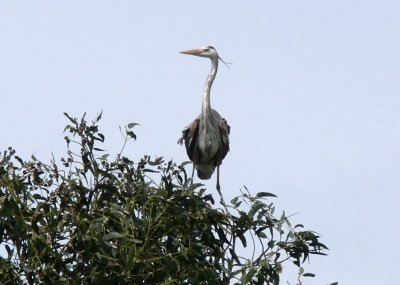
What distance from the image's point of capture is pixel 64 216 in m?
8.62

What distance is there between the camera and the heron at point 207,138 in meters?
14.5

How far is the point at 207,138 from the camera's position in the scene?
47.5ft

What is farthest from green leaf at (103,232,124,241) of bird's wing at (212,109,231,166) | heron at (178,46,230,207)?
bird's wing at (212,109,231,166)

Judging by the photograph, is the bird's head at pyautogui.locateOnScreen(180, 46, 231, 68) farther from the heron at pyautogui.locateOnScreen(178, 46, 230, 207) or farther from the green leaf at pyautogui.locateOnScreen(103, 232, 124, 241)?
the green leaf at pyautogui.locateOnScreen(103, 232, 124, 241)

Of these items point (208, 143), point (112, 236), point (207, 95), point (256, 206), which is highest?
point (207, 95)

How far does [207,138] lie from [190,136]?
231 millimetres

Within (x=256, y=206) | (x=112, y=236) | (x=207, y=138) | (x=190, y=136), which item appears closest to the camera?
(x=112, y=236)

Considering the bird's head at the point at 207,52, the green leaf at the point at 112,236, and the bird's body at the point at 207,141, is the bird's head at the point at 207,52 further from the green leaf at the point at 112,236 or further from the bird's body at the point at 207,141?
the green leaf at the point at 112,236

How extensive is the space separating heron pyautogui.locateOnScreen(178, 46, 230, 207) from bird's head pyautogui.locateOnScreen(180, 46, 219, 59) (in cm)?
23

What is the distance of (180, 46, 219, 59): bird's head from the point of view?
595 inches

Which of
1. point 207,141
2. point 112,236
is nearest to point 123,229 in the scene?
point 112,236

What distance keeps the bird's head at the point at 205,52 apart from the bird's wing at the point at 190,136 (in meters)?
0.91

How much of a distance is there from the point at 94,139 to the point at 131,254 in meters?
1.11

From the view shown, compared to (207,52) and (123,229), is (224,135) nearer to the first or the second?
(207,52)
